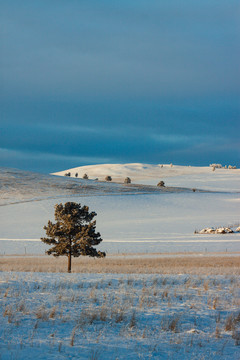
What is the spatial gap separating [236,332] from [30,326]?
11.7ft

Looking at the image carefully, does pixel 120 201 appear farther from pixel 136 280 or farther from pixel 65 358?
pixel 65 358

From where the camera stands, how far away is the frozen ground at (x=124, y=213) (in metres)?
42.6

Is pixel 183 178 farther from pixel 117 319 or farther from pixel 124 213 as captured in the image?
pixel 117 319

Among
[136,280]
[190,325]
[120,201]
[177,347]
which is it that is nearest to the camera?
[177,347]

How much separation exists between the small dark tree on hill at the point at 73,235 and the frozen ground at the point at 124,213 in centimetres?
1272

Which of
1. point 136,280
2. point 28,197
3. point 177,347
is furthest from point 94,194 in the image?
point 177,347

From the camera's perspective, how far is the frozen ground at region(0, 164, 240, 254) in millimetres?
42562

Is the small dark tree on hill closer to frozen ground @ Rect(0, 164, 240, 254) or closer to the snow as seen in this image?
frozen ground @ Rect(0, 164, 240, 254)

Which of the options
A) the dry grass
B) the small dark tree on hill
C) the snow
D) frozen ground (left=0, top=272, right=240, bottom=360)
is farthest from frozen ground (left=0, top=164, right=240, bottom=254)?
frozen ground (left=0, top=272, right=240, bottom=360)

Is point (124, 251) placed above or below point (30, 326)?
below

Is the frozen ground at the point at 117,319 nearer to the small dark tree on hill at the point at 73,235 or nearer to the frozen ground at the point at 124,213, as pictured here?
the small dark tree on hill at the point at 73,235

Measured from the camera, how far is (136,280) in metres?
11.3

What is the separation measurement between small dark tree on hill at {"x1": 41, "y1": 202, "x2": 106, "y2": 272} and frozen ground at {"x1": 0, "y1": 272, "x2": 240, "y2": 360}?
14.8m

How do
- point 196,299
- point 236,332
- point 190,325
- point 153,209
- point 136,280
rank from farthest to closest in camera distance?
point 153,209 → point 136,280 → point 196,299 → point 190,325 → point 236,332
